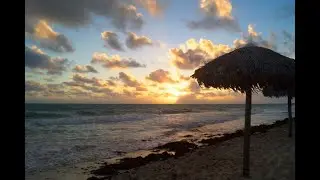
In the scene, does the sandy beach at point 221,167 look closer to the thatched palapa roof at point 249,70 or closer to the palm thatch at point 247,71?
the palm thatch at point 247,71

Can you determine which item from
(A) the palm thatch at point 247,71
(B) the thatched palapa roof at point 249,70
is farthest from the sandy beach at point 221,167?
(B) the thatched palapa roof at point 249,70

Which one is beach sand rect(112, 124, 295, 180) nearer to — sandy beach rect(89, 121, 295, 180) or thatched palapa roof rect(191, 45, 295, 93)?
sandy beach rect(89, 121, 295, 180)

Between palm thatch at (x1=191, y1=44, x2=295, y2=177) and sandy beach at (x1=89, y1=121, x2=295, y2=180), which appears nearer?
palm thatch at (x1=191, y1=44, x2=295, y2=177)

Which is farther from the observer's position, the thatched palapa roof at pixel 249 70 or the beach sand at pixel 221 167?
the beach sand at pixel 221 167

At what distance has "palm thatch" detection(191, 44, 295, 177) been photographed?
6.50 m

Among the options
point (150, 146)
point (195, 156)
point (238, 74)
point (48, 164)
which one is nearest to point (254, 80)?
point (238, 74)

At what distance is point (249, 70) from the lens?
21.1 feet

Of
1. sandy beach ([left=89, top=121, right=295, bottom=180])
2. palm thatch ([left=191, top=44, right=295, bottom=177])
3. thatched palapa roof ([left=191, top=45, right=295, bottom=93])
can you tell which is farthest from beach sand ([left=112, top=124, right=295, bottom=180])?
thatched palapa roof ([left=191, top=45, right=295, bottom=93])

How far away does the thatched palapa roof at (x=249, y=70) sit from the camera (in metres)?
6.49

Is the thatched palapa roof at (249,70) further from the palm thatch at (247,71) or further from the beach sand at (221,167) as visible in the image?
the beach sand at (221,167)

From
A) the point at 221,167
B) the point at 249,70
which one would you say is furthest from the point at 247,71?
the point at 221,167

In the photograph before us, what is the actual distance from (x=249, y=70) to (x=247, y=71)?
51 millimetres

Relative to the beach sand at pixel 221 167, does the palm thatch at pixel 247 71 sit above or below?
above
